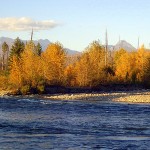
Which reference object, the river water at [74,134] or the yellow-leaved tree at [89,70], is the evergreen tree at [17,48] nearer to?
the yellow-leaved tree at [89,70]

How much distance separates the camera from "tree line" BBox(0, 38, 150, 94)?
68.2 m

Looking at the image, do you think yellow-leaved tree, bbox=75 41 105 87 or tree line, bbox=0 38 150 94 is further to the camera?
yellow-leaved tree, bbox=75 41 105 87

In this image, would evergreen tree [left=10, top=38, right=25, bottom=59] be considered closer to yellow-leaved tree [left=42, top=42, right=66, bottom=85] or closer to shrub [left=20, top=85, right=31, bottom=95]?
yellow-leaved tree [left=42, top=42, right=66, bottom=85]

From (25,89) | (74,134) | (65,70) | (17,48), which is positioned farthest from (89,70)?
(74,134)

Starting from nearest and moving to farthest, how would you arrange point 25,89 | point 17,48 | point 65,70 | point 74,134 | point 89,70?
1. point 74,134
2. point 25,89
3. point 89,70
4. point 65,70
5. point 17,48

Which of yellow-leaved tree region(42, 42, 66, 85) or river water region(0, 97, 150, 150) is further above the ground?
yellow-leaved tree region(42, 42, 66, 85)

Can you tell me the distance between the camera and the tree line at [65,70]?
68.2m

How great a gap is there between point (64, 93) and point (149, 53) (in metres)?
29.1

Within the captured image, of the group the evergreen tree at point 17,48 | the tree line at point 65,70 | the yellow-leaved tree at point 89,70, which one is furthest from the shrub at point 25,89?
the evergreen tree at point 17,48

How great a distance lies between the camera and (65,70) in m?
76.1

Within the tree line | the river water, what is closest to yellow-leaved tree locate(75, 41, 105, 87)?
the tree line

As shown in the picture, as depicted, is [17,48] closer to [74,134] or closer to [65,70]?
[65,70]

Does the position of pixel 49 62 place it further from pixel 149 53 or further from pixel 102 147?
pixel 102 147

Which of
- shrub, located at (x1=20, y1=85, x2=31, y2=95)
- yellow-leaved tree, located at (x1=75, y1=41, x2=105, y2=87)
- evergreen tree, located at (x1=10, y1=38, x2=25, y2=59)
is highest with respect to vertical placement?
evergreen tree, located at (x1=10, y1=38, x2=25, y2=59)
